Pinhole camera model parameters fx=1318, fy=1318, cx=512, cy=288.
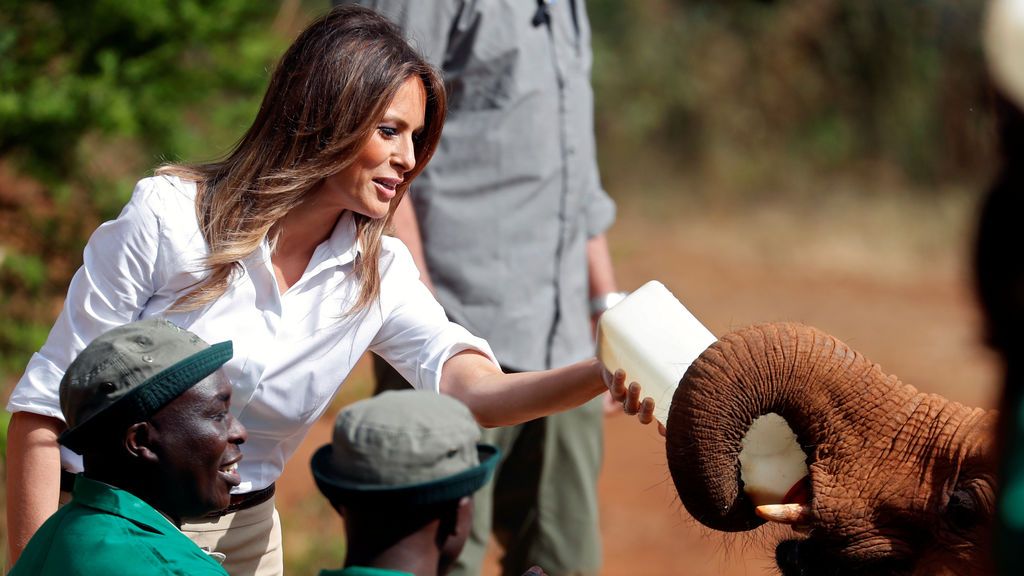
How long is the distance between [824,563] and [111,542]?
1.31 meters

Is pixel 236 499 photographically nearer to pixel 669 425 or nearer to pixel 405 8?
pixel 669 425

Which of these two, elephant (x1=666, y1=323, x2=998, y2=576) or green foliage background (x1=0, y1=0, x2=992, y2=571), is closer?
elephant (x1=666, y1=323, x2=998, y2=576)

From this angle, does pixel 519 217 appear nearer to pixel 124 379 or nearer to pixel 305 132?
pixel 305 132

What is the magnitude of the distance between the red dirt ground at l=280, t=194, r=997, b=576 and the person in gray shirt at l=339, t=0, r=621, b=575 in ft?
7.33

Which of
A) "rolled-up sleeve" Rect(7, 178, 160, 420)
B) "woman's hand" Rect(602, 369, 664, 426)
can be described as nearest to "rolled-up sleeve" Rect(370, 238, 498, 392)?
"woman's hand" Rect(602, 369, 664, 426)

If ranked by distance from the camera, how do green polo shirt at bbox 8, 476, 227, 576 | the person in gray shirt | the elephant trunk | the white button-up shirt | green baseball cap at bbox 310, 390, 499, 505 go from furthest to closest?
the person in gray shirt → the white button-up shirt → the elephant trunk → green polo shirt at bbox 8, 476, 227, 576 → green baseball cap at bbox 310, 390, 499, 505

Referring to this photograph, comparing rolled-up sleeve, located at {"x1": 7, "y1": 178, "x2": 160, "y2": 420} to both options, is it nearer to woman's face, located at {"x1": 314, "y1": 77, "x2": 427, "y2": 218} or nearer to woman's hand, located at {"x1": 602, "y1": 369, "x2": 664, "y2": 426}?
woman's face, located at {"x1": 314, "y1": 77, "x2": 427, "y2": 218}

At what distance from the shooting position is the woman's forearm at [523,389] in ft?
9.18

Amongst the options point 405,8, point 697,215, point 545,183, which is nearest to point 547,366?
point 545,183

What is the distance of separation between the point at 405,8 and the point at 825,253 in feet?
29.0

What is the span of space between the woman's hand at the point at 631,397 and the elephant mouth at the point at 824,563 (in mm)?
368

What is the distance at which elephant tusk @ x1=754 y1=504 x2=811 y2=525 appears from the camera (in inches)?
97.0

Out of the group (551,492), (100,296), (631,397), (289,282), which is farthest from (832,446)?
(551,492)

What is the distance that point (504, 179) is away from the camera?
146 inches
